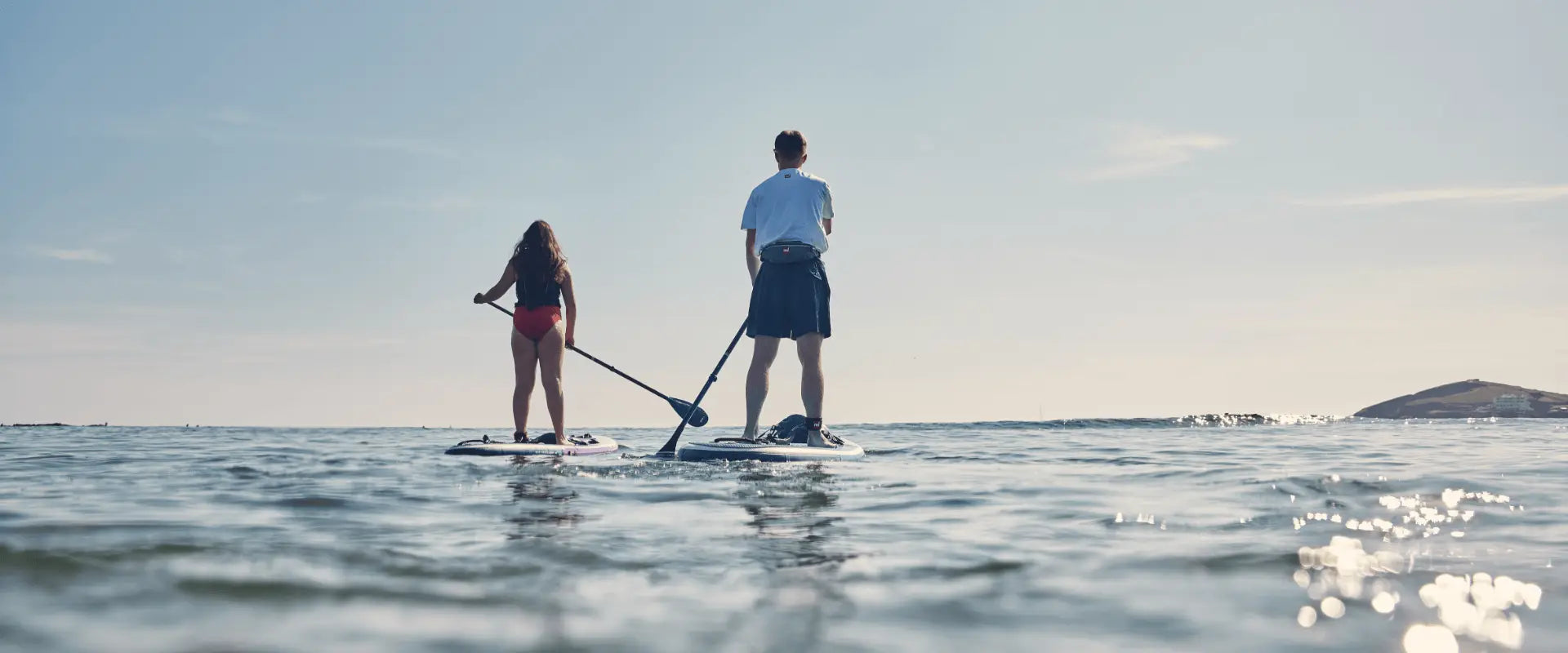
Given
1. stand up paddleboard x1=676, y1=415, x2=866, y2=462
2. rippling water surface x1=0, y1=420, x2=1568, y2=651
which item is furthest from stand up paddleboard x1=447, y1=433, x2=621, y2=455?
rippling water surface x1=0, y1=420, x2=1568, y2=651

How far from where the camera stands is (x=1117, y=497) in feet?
18.3

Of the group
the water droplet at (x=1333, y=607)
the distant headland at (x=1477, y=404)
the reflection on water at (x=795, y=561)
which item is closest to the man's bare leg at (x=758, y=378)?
the reflection on water at (x=795, y=561)

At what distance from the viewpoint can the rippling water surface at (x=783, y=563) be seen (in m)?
2.47

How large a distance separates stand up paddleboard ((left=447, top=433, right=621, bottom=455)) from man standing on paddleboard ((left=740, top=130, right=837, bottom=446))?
5.75 ft

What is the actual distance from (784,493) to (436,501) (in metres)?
1.87

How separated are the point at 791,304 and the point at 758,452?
66.9 inches

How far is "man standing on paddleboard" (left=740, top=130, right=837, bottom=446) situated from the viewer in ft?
30.7

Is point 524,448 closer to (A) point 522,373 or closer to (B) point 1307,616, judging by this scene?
(A) point 522,373

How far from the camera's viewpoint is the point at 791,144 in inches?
387

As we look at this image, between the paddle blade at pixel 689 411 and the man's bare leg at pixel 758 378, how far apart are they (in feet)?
3.21

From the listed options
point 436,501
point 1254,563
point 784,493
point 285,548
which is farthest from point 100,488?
point 1254,563

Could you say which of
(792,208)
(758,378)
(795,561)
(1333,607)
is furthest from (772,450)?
(1333,607)

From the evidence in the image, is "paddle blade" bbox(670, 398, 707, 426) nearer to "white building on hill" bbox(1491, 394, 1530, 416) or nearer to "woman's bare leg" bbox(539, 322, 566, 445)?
"woman's bare leg" bbox(539, 322, 566, 445)

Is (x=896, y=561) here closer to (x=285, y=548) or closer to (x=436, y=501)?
(x=285, y=548)
